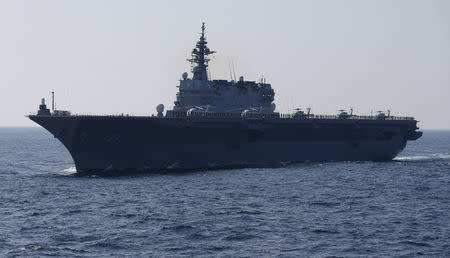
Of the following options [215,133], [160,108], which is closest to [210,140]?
[215,133]

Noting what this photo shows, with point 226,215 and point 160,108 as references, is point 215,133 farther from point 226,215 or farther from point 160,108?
point 226,215

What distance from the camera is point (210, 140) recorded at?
54.3 metres

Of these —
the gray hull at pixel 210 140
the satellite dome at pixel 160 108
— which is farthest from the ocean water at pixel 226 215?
the satellite dome at pixel 160 108

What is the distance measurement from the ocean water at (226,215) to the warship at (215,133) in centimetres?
266

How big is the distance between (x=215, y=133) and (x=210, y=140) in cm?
74

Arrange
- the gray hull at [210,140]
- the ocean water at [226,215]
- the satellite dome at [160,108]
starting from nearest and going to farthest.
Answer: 1. the ocean water at [226,215]
2. the gray hull at [210,140]
3. the satellite dome at [160,108]

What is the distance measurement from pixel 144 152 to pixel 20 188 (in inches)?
406

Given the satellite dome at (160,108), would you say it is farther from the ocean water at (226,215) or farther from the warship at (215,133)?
the ocean water at (226,215)

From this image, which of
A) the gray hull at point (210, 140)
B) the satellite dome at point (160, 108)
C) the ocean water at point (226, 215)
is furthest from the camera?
the satellite dome at point (160, 108)

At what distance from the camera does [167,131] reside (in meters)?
51.3

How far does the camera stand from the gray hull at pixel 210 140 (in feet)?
161

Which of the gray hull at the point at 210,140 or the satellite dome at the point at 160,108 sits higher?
the satellite dome at the point at 160,108

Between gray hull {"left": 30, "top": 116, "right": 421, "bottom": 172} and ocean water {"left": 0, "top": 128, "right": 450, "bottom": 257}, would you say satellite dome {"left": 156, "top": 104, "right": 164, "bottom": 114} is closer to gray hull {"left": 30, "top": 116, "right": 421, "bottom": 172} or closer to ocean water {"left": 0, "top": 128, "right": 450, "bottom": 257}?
gray hull {"left": 30, "top": 116, "right": 421, "bottom": 172}

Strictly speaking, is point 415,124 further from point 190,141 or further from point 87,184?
point 87,184
